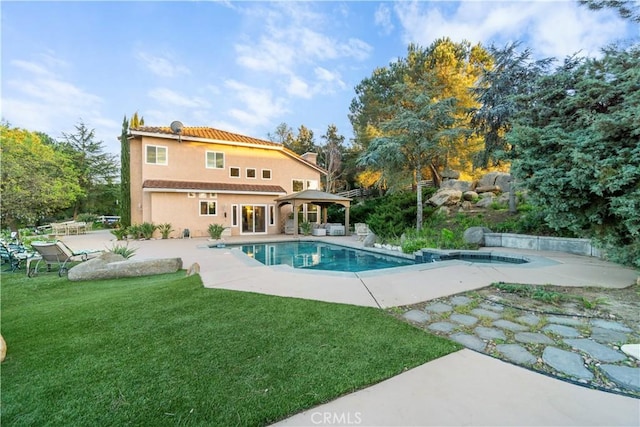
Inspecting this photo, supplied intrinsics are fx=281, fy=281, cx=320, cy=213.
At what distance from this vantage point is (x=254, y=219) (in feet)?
62.0

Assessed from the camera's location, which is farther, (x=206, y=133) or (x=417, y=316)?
(x=206, y=133)

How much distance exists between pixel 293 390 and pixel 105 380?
4.91 ft

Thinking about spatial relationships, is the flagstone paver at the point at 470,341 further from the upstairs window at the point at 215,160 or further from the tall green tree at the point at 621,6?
the upstairs window at the point at 215,160

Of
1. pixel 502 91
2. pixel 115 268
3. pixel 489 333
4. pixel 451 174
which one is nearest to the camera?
pixel 489 333

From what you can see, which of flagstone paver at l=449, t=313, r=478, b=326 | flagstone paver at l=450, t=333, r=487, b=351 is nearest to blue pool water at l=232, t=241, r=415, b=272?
flagstone paver at l=449, t=313, r=478, b=326

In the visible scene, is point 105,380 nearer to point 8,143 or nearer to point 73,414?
point 73,414

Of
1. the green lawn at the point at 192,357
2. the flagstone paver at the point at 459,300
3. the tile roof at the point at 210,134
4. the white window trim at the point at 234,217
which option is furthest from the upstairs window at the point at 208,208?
the flagstone paver at the point at 459,300

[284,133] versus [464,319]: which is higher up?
[284,133]

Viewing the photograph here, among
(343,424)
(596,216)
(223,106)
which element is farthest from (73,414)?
(223,106)

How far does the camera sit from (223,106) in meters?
20.8

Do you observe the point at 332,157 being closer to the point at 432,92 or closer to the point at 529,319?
the point at 432,92

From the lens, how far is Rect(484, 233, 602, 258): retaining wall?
7.39m

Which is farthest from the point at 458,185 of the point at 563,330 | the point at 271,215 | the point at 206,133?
the point at 206,133

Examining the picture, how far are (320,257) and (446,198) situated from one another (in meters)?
→ 8.46
